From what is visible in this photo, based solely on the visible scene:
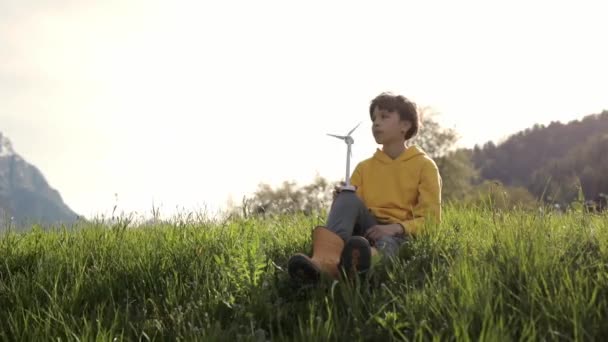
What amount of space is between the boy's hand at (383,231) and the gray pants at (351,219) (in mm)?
55

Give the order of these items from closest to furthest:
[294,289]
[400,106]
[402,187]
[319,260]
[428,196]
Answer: [294,289], [319,260], [428,196], [402,187], [400,106]

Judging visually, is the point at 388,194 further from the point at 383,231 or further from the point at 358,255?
the point at 358,255

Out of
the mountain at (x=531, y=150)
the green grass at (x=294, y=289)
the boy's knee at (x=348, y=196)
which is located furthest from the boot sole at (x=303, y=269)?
the mountain at (x=531, y=150)

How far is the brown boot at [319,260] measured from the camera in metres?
4.17

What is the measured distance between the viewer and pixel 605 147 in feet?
204

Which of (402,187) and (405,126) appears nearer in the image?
(402,187)

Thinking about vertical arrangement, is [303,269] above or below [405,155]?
below

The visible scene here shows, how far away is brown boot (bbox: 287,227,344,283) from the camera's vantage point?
4.17 meters

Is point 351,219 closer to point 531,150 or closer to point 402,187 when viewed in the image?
point 402,187

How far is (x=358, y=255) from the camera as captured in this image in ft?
13.8

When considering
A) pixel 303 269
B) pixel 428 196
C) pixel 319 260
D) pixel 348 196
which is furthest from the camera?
pixel 428 196

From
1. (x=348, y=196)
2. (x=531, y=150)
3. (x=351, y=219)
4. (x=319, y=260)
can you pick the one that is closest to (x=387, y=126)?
(x=348, y=196)

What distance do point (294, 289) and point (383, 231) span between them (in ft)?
3.59

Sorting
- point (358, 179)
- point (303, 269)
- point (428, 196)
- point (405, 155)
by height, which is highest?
point (405, 155)
